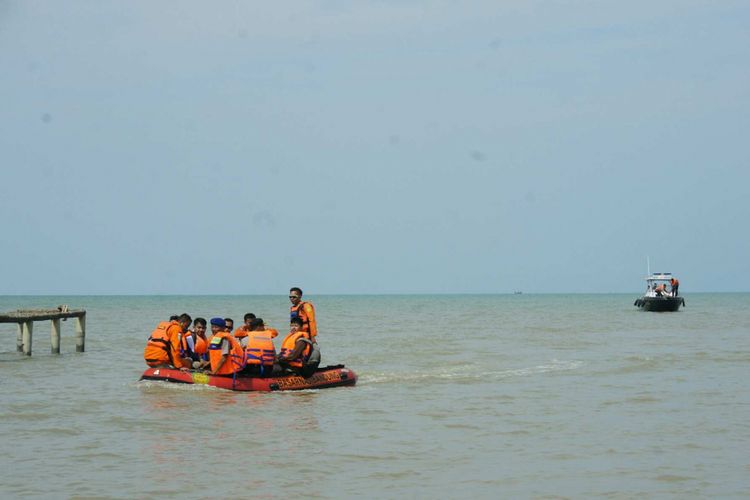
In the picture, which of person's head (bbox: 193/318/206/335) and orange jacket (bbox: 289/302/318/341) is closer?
orange jacket (bbox: 289/302/318/341)

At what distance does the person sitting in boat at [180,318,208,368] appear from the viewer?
65.4 ft

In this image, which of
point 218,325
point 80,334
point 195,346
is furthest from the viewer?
point 80,334

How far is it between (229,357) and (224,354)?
0.46ft

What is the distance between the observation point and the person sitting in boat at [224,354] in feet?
60.0

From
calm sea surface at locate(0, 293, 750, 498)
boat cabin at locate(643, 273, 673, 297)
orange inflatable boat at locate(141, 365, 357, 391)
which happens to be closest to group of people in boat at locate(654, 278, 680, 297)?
boat cabin at locate(643, 273, 673, 297)

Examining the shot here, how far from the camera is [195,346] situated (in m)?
20.2

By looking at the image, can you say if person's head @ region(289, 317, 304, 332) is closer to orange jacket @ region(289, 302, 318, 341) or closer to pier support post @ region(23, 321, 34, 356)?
orange jacket @ region(289, 302, 318, 341)

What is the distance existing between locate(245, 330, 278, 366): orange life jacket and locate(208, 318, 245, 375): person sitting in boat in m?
0.23

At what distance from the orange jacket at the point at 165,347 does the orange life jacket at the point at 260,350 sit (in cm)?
200

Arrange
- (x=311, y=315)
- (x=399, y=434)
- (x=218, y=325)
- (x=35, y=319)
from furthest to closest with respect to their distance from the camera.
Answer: (x=35, y=319), (x=311, y=315), (x=218, y=325), (x=399, y=434)

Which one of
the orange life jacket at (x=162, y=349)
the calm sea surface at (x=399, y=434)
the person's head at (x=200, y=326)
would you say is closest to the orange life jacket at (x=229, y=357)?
the calm sea surface at (x=399, y=434)

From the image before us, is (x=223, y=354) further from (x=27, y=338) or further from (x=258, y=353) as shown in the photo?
(x=27, y=338)

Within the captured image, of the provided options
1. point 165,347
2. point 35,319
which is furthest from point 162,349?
point 35,319

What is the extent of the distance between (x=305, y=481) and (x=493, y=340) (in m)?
29.2
